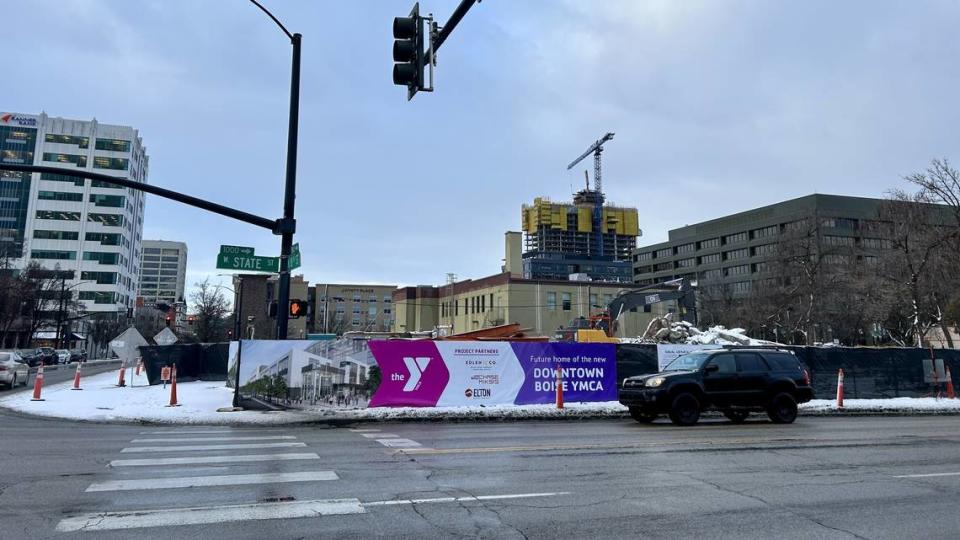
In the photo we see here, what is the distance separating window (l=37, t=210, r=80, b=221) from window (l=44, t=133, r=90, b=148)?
1173 cm

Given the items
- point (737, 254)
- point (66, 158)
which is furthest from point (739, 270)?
point (66, 158)

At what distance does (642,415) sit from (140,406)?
13351 millimetres

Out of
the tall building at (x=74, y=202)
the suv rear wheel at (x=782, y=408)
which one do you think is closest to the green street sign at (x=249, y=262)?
the suv rear wheel at (x=782, y=408)

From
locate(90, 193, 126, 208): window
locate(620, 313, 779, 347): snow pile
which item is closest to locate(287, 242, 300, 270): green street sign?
locate(620, 313, 779, 347): snow pile

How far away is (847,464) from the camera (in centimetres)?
985

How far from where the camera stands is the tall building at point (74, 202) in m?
105

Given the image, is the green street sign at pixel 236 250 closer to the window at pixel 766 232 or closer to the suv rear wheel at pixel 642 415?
the suv rear wheel at pixel 642 415

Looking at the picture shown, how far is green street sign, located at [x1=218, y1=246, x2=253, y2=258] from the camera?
17.0 m

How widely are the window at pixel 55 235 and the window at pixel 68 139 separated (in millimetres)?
15014

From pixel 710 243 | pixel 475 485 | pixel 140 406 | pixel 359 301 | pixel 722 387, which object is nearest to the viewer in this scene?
pixel 475 485

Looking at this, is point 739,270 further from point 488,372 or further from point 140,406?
point 140,406

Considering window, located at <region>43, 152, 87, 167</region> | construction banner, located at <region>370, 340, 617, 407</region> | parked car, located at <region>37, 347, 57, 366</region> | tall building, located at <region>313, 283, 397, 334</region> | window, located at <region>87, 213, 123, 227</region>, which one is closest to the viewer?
construction banner, located at <region>370, 340, 617, 407</region>

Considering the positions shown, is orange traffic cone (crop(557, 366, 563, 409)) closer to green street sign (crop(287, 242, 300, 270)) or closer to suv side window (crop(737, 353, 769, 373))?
suv side window (crop(737, 353, 769, 373))

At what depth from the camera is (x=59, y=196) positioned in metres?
107
